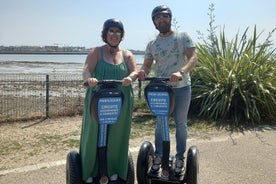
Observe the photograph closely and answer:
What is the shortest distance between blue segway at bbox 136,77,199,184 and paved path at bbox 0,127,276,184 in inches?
26.9

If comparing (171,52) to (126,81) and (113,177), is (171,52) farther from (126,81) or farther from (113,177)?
(113,177)

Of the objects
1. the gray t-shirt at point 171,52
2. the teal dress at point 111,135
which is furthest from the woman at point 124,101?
the gray t-shirt at point 171,52

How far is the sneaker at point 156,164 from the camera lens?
3471mm

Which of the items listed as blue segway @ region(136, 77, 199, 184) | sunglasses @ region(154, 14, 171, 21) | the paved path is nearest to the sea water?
sunglasses @ region(154, 14, 171, 21)

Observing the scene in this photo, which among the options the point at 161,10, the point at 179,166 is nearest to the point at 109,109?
the point at 179,166

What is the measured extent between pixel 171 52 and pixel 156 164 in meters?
1.24

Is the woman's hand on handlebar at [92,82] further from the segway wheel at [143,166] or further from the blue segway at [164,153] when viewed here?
the segway wheel at [143,166]

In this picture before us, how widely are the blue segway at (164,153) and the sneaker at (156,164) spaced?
0.03 metres

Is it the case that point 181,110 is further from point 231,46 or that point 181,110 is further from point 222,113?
point 231,46

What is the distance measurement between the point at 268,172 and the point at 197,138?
176 cm

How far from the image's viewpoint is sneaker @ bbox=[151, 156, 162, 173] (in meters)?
3.47

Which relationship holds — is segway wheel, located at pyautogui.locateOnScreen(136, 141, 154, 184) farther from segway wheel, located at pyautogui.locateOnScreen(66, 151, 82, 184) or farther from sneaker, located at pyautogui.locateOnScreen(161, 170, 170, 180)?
segway wheel, located at pyautogui.locateOnScreen(66, 151, 82, 184)

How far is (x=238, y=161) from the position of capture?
4.77 meters

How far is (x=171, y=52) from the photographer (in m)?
3.62
